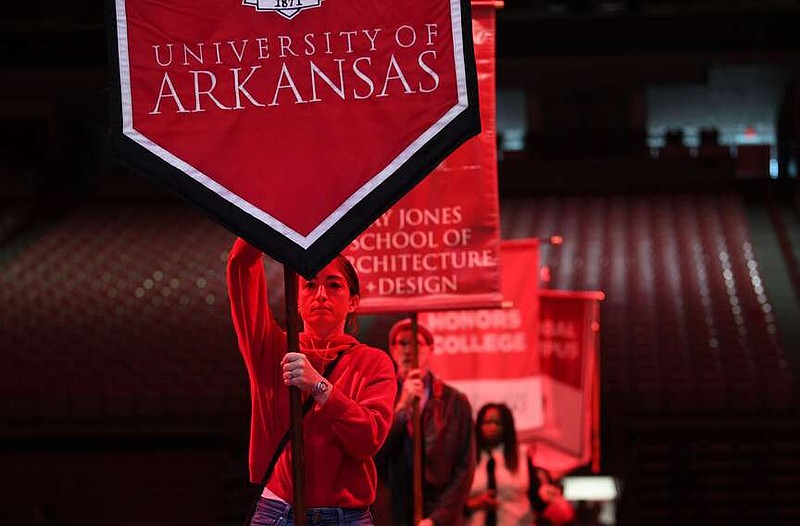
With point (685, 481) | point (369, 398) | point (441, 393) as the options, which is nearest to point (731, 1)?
point (685, 481)

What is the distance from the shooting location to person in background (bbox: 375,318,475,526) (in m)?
6.30

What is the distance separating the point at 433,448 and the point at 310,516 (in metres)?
3.33

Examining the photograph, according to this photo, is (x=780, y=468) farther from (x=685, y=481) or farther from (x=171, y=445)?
(x=171, y=445)

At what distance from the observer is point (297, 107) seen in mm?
3408

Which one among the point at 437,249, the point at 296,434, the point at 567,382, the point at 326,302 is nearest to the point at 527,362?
the point at 567,382

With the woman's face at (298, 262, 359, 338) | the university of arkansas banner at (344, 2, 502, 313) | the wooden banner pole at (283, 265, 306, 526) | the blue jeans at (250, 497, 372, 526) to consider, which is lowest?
the blue jeans at (250, 497, 372, 526)

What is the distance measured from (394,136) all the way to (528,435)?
6.00m

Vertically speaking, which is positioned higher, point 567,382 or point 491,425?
point 567,382

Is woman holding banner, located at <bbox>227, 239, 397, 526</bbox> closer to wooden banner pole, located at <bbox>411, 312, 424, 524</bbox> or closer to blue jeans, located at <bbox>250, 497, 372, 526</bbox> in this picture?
blue jeans, located at <bbox>250, 497, 372, 526</bbox>

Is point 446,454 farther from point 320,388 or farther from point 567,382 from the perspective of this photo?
point 320,388

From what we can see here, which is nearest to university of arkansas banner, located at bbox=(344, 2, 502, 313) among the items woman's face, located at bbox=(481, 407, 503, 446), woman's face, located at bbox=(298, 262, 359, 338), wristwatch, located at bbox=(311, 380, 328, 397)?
woman's face, located at bbox=(298, 262, 359, 338)

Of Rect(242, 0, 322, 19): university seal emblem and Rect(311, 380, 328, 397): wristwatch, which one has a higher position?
Rect(242, 0, 322, 19): university seal emblem

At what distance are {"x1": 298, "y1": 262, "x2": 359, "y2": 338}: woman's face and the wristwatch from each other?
0.37 m

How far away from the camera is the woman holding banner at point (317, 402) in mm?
3617
